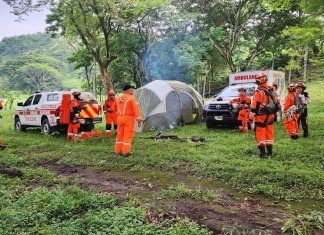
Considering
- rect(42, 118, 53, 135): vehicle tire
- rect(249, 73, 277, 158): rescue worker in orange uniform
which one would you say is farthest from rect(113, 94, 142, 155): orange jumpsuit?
rect(42, 118, 53, 135): vehicle tire

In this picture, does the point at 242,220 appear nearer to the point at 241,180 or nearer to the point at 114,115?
the point at 241,180

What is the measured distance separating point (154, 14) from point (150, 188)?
889 inches

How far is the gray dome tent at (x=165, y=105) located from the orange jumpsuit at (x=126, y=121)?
4.63 meters

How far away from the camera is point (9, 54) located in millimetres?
68875

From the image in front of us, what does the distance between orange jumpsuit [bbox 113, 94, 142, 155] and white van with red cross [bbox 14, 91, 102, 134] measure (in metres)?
4.19

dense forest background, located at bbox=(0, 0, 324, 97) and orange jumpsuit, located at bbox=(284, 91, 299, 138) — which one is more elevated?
dense forest background, located at bbox=(0, 0, 324, 97)

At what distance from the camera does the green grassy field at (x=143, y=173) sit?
429cm

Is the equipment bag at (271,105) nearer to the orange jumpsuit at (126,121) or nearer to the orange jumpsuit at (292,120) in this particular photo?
the orange jumpsuit at (292,120)

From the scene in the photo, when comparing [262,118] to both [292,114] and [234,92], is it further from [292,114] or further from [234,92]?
[234,92]

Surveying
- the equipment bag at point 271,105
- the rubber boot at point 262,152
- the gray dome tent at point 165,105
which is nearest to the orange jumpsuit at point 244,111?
the gray dome tent at point 165,105

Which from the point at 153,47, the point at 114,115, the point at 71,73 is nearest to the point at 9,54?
the point at 71,73

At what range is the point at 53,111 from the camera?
13023mm

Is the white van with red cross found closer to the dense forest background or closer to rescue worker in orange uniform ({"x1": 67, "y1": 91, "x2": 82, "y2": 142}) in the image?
rescue worker in orange uniform ({"x1": 67, "y1": 91, "x2": 82, "y2": 142})

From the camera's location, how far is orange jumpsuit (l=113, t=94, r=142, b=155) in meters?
8.65
